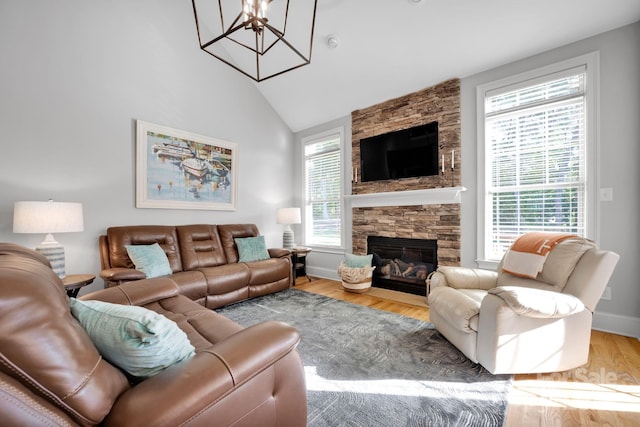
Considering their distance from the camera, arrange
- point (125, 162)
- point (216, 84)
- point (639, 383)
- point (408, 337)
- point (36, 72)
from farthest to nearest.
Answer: point (216, 84) → point (125, 162) → point (36, 72) → point (408, 337) → point (639, 383)

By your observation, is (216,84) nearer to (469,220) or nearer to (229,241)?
(229,241)

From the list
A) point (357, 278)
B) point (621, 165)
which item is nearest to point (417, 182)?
point (357, 278)

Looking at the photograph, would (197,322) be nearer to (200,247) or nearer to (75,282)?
(75,282)

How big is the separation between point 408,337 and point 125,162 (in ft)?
11.9

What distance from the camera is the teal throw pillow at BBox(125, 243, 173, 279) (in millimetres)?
2803

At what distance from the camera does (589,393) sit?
163 centimetres

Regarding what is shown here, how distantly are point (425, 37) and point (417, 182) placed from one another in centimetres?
168

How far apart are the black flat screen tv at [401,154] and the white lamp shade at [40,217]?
11.5ft

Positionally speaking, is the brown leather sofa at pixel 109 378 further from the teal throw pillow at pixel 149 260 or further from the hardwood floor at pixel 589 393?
the teal throw pillow at pixel 149 260

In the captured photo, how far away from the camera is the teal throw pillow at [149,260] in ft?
9.20

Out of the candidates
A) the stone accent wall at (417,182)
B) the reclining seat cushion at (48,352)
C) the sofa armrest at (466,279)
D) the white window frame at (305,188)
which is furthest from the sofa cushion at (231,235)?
the reclining seat cushion at (48,352)

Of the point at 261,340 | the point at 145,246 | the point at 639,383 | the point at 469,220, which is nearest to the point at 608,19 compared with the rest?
the point at 469,220

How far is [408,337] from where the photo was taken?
2.34 meters

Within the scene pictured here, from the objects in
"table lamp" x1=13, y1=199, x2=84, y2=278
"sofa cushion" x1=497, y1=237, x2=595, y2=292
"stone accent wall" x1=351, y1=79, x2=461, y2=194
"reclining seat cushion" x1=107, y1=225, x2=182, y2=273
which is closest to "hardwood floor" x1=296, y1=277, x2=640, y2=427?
"sofa cushion" x1=497, y1=237, x2=595, y2=292
